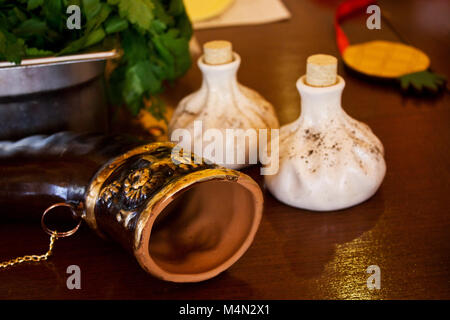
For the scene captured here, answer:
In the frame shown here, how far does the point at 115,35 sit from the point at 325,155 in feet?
0.93

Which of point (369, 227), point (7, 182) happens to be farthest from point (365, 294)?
point (7, 182)

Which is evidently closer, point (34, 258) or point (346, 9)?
point (34, 258)

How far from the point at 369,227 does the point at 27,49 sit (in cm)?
40

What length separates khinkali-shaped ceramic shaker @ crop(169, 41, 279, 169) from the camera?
0.60 m

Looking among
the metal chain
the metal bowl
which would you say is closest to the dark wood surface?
the metal chain

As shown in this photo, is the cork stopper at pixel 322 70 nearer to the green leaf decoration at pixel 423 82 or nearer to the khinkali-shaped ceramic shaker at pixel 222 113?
the khinkali-shaped ceramic shaker at pixel 222 113

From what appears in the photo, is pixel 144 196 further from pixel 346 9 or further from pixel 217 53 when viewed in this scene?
pixel 346 9

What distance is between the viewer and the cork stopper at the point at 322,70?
514mm

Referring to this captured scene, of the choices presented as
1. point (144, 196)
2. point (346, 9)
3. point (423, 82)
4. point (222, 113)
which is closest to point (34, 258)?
point (144, 196)

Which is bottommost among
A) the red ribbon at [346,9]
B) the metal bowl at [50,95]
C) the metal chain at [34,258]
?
the metal chain at [34,258]

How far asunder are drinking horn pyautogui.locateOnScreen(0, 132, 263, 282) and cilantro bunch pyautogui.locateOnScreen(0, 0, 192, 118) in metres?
0.11

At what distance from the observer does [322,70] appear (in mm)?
516

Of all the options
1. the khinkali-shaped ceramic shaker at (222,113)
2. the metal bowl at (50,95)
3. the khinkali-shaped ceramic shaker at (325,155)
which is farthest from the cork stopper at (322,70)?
the metal bowl at (50,95)

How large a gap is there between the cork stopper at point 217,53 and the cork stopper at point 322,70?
0.11 m
